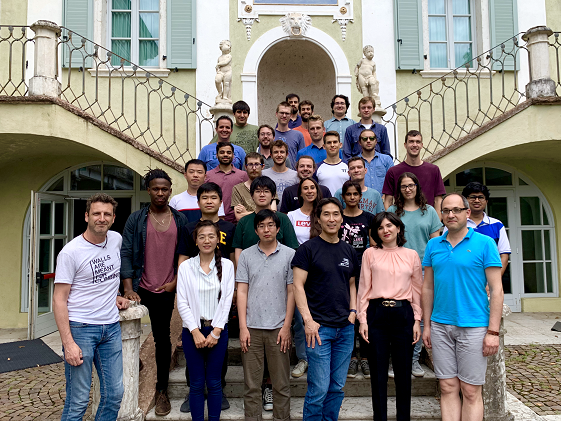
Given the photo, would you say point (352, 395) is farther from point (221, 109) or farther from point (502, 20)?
point (502, 20)

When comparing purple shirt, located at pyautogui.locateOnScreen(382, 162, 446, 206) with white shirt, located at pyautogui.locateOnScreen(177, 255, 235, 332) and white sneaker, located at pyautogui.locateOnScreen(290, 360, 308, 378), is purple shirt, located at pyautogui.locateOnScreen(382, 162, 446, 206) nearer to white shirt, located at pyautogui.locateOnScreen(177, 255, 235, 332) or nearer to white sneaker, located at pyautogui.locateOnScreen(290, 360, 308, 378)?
white sneaker, located at pyautogui.locateOnScreen(290, 360, 308, 378)

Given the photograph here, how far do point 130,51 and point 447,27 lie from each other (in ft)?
20.6

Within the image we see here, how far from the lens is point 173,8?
326 inches

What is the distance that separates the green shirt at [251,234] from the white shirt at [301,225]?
20 cm

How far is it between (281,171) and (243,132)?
149 centimetres

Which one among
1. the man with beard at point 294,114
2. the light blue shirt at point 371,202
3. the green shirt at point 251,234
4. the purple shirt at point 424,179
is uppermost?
the man with beard at point 294,114

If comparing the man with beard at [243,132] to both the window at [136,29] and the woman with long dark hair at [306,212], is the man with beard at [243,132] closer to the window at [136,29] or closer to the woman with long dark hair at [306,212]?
the woman with long dark hair at [306,212]

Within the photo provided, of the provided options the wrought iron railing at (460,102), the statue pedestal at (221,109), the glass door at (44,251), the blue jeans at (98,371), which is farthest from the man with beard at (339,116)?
the glass door at (44,251)

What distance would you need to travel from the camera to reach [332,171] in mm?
4621

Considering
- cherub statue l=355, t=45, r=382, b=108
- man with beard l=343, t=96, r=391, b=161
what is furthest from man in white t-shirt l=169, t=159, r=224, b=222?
cherub statue l=355, t=45, r=382, b=108

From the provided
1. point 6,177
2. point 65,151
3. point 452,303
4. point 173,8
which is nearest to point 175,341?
point 452,303

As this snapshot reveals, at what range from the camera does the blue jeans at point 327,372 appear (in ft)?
9.86

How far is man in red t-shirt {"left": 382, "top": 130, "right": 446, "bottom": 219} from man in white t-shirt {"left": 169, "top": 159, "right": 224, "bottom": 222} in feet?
5.47

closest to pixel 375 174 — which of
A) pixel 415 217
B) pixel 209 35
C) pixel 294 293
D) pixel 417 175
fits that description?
pixel 417 175
